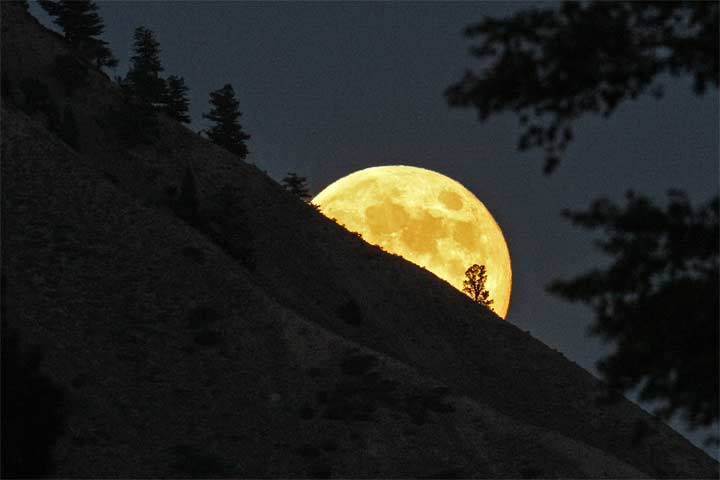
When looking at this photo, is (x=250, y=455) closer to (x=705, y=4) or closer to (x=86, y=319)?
(x=86, y=319)

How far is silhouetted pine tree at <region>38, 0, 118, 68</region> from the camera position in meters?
93.1

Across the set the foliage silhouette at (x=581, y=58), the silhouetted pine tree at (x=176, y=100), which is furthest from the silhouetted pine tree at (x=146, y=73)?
the foliage silhouette at (x=581, y=58)

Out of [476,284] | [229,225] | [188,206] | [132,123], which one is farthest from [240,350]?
[476,284]

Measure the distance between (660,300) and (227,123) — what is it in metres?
80.7

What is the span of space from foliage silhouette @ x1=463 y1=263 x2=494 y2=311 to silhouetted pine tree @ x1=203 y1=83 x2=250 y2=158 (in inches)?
827

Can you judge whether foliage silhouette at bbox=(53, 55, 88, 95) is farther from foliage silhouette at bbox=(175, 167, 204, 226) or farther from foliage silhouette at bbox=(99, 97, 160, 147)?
foliage silhouette at bbox=(175, 167, 204, 226)

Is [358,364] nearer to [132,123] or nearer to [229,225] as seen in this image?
[229,225]

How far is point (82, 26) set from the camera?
93688 mm

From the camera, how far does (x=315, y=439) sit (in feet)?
164

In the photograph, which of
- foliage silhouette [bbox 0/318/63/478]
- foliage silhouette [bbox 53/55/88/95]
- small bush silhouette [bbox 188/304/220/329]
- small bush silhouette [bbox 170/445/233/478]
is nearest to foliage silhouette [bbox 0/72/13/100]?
foliage silhouette [bbox 53/55/88/95]

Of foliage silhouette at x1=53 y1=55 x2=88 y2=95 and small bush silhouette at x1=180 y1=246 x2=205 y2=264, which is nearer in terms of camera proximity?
small bush silhouette at x1=180 y1=246 x2=205 y2=264

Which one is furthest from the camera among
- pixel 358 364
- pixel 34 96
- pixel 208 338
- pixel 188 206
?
pixel 34 96

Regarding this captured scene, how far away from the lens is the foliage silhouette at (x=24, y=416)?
113ft

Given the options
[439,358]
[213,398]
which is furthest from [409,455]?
[439,358]
